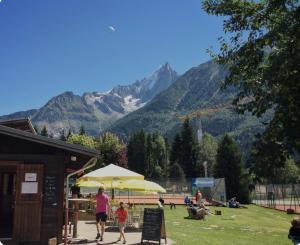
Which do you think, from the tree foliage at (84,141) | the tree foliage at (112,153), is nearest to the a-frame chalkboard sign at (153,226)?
the tree foliage at (112,153)

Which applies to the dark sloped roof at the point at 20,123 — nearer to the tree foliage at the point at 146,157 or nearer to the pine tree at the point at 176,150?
the pine tree at the point at 176,150

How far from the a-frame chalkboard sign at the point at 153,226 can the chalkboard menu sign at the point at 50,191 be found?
10.7 feet

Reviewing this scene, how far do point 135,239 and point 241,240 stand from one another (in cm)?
412

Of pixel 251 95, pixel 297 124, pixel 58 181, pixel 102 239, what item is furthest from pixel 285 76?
pixel 102 239

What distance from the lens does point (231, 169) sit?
4972cm

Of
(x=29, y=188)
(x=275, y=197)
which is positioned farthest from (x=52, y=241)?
(x=275, y=197)

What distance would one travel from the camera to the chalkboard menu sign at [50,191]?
43.9 feet

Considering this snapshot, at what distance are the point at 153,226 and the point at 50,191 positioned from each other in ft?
12.0

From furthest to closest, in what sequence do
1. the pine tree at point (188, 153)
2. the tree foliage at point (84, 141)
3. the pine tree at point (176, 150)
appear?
the pine tree at point (176, 150) < the pine tree at point (188, 153) < the tree foliage at point (84, 141)

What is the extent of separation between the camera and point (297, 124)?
7047 mm

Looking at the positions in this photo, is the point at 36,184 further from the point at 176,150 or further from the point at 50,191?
the point at 176,150

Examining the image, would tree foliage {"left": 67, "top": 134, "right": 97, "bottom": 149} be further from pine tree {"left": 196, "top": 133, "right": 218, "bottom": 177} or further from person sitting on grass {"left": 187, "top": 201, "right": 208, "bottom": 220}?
person sitting on grass {"left": 187, "top": 201, "right": 208, "bottom": 220}

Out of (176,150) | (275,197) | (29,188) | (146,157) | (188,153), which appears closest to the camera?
(29,188)

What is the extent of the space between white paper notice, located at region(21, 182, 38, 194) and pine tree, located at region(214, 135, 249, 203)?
35464 mm
